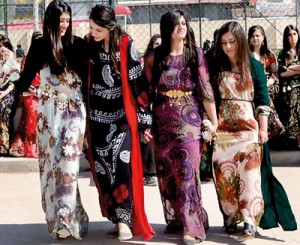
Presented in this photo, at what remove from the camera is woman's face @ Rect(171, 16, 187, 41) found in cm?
461

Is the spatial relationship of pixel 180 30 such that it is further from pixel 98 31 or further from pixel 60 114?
pixel 60 114

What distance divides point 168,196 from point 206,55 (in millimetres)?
1041

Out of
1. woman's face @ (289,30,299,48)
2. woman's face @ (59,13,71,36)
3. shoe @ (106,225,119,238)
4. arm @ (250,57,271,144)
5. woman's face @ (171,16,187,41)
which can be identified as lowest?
shoe @ (106,225,119,238)

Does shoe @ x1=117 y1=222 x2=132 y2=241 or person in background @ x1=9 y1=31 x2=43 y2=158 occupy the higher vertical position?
person in background @ x1=9 y1=31 x2=43 y2=158

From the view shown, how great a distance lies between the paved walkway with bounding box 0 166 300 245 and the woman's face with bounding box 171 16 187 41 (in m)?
1.40

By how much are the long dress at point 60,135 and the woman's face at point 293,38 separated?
3479mm

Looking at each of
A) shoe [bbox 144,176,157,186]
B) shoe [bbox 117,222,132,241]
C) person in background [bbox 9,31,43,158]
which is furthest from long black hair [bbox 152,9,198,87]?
person in background [bbox 9,31,43,158]

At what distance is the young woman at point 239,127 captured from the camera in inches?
186

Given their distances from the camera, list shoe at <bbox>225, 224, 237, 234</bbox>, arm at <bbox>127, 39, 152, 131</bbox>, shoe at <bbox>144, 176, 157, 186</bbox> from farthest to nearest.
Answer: shoe at <bbox>144, 176, 157, 186</bbox>, shoe at <bbox>225, 224, 237, 234</bbox>, arm at <bbox>127, 39, 152, 131</bbox>

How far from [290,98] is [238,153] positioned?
10.8 ft

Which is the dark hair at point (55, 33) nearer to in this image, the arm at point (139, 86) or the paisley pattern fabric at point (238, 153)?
the arm at point (139, 86)

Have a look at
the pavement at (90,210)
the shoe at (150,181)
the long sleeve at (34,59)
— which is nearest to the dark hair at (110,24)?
the long sleeve at (34,59)

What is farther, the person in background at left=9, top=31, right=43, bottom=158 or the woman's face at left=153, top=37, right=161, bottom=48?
the person in background at left=9, top=31, right=43, bottom=158

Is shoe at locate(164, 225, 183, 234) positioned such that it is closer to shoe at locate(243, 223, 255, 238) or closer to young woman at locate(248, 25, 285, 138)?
shoe at locate(243, 223, 255, 238)
